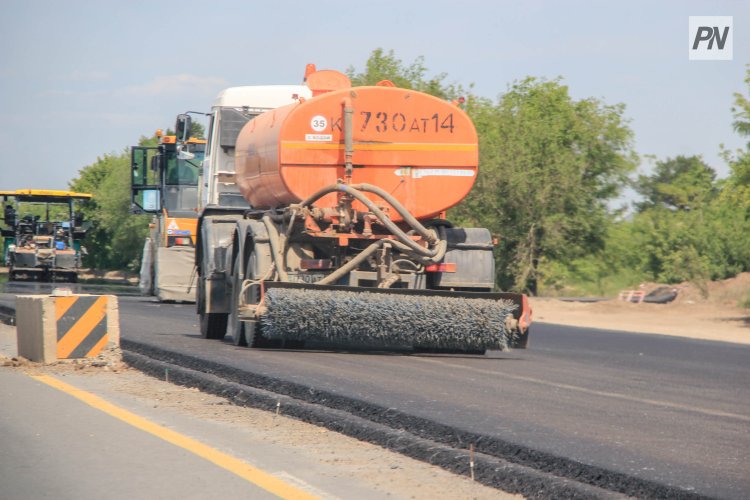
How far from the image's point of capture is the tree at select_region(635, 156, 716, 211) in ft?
357

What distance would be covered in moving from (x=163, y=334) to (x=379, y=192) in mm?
4518

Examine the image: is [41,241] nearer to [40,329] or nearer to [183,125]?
[183,125]

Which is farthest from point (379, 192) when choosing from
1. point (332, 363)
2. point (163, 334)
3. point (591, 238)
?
point (591, 238)

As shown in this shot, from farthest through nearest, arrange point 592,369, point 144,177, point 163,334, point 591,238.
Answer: point 591,238, point 144,177, point 163,334, point 592,369

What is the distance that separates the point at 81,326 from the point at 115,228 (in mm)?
60354

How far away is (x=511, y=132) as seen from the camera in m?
44.7

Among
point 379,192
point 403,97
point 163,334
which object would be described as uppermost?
point 403,97

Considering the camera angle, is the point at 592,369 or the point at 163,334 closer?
the point at 592,369

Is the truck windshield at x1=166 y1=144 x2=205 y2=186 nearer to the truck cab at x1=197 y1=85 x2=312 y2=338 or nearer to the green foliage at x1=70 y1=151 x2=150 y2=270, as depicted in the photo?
the truck cab at x1=197 y1=85 x2=312 y2=338

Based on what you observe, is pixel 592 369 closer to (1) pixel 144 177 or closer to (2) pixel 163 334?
(2) pixel 163 334

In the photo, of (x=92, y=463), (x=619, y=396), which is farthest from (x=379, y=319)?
(x=92, y=463)

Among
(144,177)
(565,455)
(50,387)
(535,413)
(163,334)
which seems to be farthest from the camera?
(144,177)

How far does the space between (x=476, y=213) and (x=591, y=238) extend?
751cm

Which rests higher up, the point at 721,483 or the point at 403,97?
the point at 403,97
